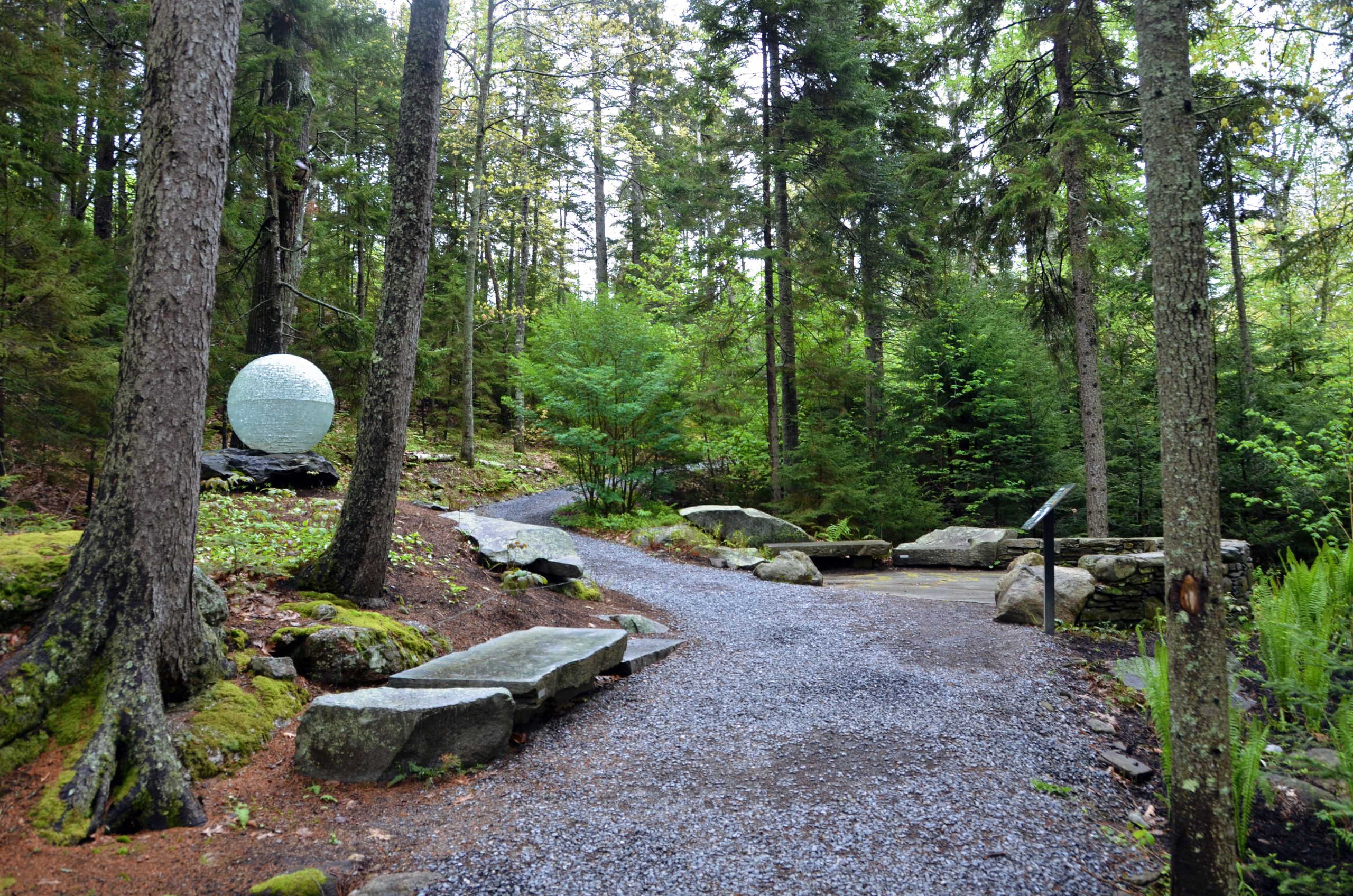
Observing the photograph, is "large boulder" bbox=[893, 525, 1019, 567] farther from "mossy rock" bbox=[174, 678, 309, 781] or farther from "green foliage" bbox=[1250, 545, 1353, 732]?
"mossy rock" bbox=[174, 678, 309, 781]

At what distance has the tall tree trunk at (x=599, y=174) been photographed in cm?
1473

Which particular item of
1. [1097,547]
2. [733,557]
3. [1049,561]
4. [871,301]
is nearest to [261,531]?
[733,557]

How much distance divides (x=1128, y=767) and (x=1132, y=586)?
371 cm

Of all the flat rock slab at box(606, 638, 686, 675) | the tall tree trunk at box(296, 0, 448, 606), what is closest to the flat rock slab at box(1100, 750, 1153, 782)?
the flat rock slab at box(606, 638, 686, 675)

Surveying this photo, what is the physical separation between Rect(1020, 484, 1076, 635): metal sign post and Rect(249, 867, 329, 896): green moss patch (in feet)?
18.7

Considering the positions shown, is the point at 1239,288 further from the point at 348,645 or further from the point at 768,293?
the point at 348,645

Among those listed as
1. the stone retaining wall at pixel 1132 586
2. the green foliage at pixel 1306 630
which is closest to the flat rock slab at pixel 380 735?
the green foliage at pixel 1306 630

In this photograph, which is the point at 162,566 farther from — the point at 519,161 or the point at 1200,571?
the point at 519,161

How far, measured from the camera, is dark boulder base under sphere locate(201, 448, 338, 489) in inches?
317

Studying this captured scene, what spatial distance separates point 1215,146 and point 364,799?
11.5 metres

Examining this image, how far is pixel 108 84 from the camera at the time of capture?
9.19 metres

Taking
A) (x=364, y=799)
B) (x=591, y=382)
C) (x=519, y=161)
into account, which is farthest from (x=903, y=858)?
(x=519, y=161)

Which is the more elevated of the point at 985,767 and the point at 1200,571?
the point at 1200,571

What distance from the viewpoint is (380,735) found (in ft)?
11.2
